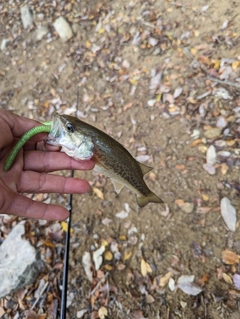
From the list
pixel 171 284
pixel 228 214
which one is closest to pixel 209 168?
pixel 228 214

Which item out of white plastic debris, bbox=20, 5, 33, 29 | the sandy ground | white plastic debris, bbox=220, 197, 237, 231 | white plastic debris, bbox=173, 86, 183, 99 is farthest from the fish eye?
white plastic debris, bbox=20, 5, 33, 29

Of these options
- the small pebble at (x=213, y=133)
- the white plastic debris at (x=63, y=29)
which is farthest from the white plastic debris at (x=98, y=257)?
the white plastic debris at (x=63, y=29)

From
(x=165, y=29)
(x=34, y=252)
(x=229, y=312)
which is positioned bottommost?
(x=229, y=312)

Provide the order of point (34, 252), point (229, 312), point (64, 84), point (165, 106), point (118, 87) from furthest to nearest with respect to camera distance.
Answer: point (64, 84) < point (118, 87) < point (165, 106) < point (34, 252) < point (229, 312)

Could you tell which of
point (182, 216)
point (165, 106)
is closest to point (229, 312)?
point (182, 216)

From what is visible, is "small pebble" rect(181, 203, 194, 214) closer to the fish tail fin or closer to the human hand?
the fish tail fin

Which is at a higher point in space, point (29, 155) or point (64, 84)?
point (29, 155)

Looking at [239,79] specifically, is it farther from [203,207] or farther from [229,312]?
[229,312]

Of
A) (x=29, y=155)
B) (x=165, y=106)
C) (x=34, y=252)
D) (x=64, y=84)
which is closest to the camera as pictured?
(x=29, y=155)
